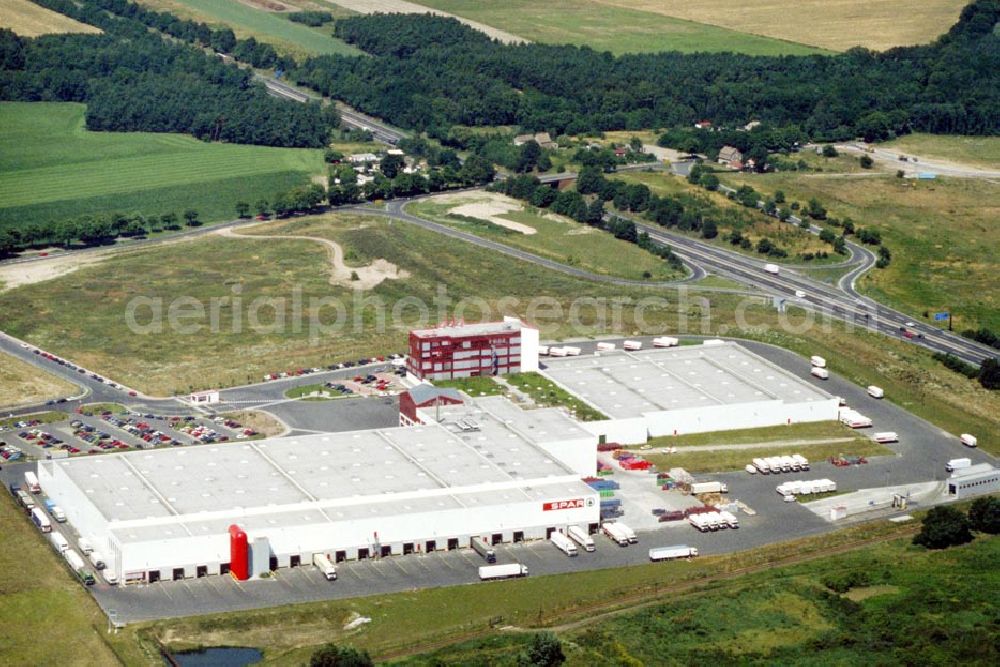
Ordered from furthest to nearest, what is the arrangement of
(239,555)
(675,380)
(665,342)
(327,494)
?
(665,342) < (675,380) < (327,494) < (239,555)

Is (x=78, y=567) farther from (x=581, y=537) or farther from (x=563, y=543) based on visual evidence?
(x=581, y=537)

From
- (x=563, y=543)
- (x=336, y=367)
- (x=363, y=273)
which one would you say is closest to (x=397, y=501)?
(x=563, y=543)

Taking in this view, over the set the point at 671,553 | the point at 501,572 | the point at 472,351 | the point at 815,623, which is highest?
the point at 472,351

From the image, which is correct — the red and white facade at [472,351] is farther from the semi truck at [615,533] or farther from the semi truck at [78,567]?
the semi truck at [78,567]

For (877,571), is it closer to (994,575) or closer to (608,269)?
(994,575)

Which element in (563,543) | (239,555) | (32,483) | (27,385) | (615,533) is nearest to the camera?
(239,555)

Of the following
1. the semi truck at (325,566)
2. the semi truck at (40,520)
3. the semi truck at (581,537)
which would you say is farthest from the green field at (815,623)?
the semi truck at (40,520)

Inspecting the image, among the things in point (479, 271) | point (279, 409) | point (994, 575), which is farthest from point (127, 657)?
point (479, 271)
